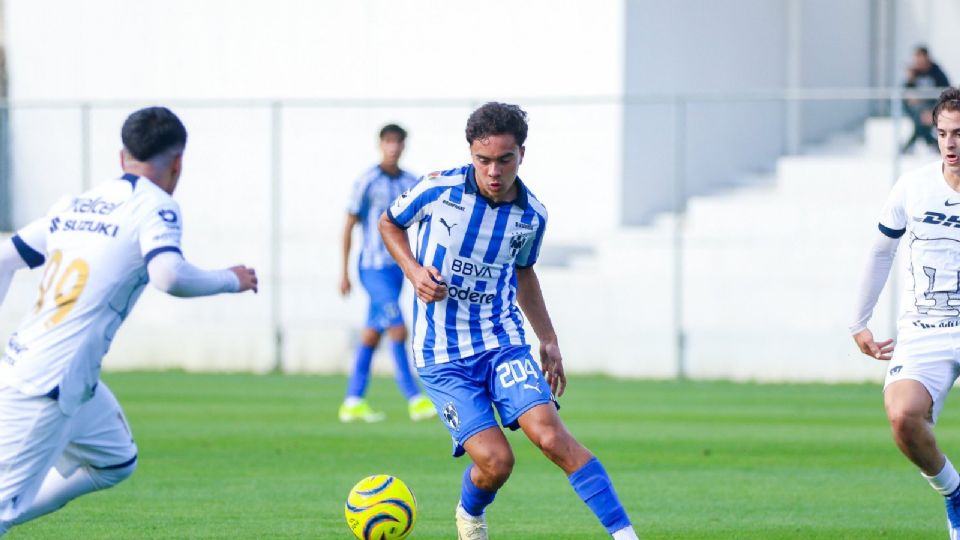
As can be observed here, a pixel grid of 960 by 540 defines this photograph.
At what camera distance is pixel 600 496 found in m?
6.89

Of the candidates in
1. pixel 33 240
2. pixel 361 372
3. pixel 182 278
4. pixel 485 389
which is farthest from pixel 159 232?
pixel 361 372

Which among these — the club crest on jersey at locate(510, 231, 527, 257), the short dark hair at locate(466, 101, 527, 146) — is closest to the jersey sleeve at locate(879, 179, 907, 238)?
the club crest on jersey at locate(510, 231, 527, 257)

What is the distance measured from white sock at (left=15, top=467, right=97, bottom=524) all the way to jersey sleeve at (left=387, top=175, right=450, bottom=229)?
184cm

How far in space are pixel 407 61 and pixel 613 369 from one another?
5.89 metres

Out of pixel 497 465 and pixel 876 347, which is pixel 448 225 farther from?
pixel 876 347

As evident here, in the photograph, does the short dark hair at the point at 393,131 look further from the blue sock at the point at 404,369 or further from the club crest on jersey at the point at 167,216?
the club crest on jersey at the point at 167,216

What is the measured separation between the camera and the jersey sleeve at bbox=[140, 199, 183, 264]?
6270mm

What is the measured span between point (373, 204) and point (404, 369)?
4.80 feet

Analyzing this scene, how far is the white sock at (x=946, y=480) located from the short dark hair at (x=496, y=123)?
255 centimetres

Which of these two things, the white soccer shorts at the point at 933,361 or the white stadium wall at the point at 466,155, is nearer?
the white soccer shorts at the point at 933,361

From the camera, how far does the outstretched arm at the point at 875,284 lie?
7727 millimetres

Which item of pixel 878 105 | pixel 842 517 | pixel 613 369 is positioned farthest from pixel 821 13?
pixel 842 517

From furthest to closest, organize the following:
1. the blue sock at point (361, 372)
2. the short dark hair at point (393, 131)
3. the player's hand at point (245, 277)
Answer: the blue sock at point (361, 372) < the short dark hair at point (393, 131) < the player's hand at point (245, 277)

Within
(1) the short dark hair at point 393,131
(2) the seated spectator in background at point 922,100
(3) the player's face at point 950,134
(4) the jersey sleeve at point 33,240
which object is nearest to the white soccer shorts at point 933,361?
(3) the player's face at point 950,134
